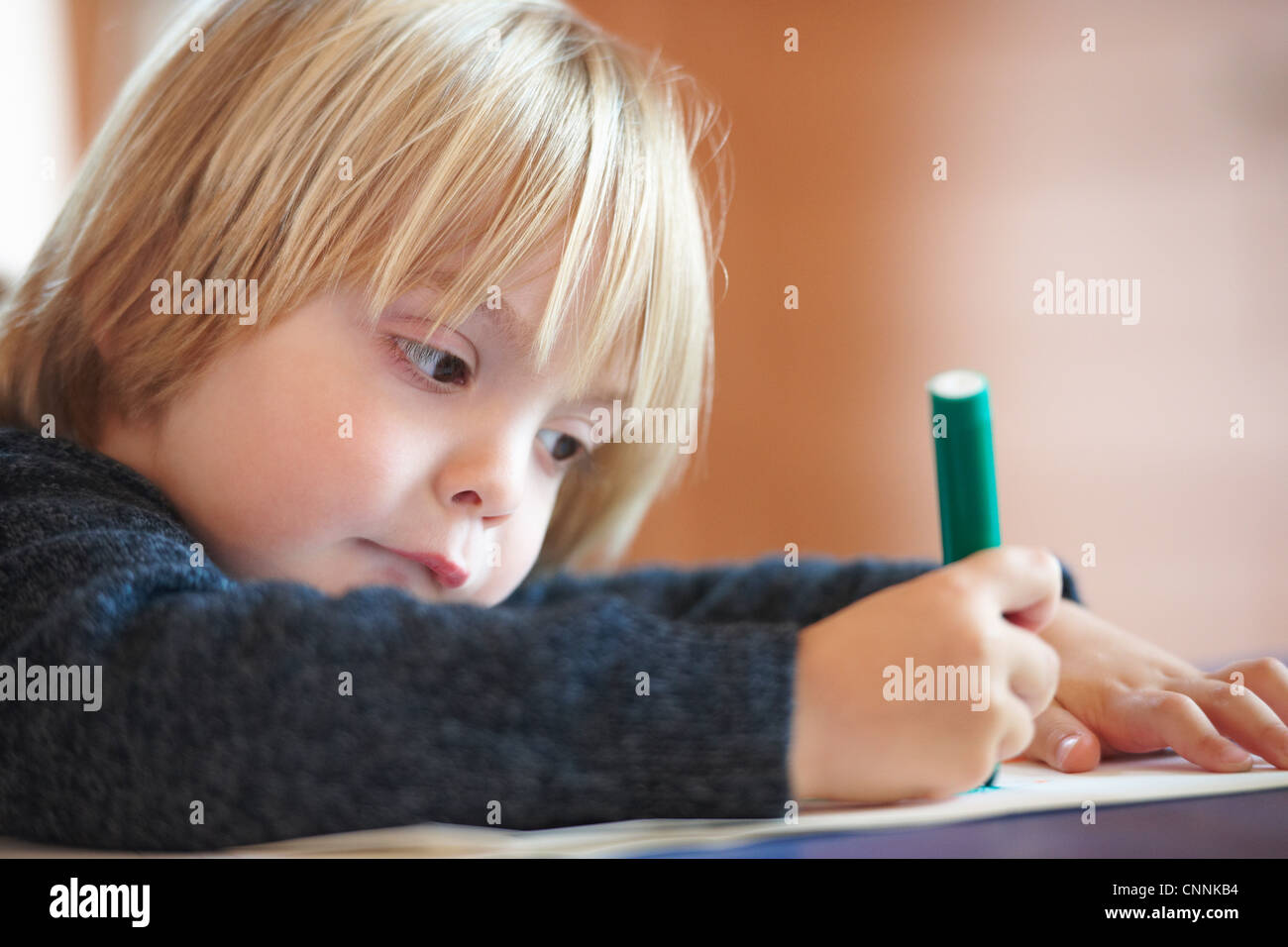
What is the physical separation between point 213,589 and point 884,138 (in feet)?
5.01

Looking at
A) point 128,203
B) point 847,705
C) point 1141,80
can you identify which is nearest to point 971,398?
point 847,705

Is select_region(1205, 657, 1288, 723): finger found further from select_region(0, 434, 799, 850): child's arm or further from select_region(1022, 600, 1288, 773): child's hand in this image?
select_region(0, 434, 799, 850): child's arm

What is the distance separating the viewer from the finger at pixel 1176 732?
1.53ft

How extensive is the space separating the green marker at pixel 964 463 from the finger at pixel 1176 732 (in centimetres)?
10

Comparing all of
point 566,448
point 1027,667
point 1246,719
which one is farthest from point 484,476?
point 1246,719

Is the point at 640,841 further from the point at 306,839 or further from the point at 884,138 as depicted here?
the point at 884,138

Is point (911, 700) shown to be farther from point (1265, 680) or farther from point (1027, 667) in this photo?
point (1265, 680)

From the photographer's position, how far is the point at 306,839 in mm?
376

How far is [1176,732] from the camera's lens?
0.49m

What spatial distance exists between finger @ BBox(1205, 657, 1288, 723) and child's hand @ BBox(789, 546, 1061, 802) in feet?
0.60

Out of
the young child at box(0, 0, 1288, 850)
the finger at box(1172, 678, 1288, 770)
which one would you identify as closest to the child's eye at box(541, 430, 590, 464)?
the young child at box(0, 0, 1288, 850)
